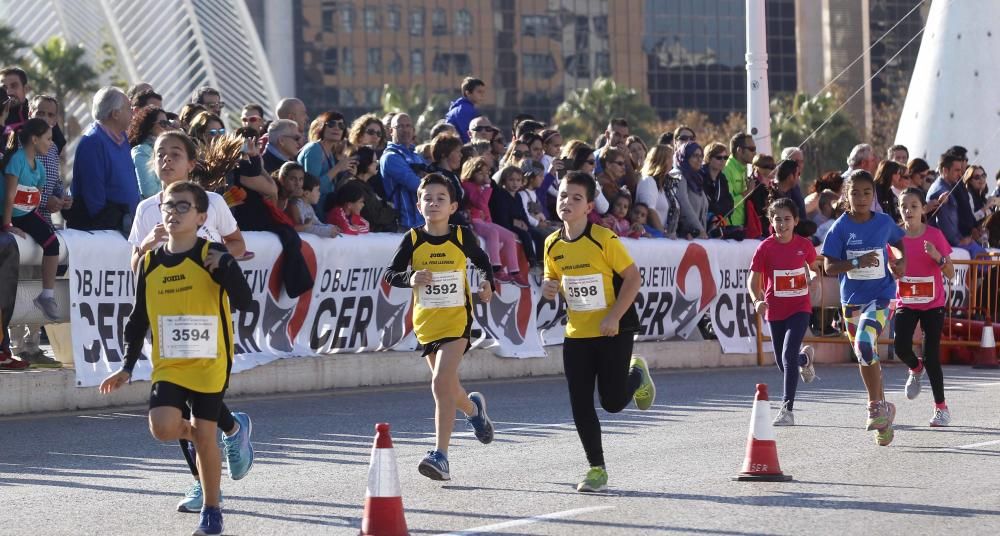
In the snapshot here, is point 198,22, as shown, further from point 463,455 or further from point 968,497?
point 968,497

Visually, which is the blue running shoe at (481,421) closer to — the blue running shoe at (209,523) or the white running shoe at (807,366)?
the blue running shoe at (209,523)

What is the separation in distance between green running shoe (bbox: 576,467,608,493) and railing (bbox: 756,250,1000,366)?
11.1m

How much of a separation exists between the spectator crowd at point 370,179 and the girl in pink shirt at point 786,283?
74cm

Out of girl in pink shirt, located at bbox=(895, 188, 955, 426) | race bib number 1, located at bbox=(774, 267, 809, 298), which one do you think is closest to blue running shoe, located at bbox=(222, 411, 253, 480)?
race bib number 1, located at bbox=(774, 267, 809, 298)

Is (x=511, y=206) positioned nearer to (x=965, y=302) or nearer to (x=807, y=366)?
(x=807, y=366)

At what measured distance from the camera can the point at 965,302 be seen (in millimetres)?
20984

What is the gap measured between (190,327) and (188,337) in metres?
0.05

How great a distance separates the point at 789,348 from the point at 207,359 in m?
6.08

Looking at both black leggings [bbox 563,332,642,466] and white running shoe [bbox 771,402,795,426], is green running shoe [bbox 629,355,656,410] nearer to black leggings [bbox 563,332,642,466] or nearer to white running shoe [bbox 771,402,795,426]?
black leggings [bbox 563,332,642,466]

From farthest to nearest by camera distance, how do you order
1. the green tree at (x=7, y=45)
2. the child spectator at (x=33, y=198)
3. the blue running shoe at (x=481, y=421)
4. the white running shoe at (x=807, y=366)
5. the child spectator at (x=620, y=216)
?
the green tree at (x=7, y=45)
the child spectator at (x=620, y=216)
the white running shoe at (x=807, y=366)
the child spectator at (x=33, y=198)
the blue running shoe at (x=481, y=421)

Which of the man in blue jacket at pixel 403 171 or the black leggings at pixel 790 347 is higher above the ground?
the man in blue jacket at pixel 403 171

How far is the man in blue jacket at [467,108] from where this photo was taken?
60.9 ft

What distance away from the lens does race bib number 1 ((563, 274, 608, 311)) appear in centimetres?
938

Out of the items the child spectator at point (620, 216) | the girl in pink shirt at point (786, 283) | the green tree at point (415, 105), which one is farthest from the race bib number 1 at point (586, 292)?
the green tree at point (415, 105)
